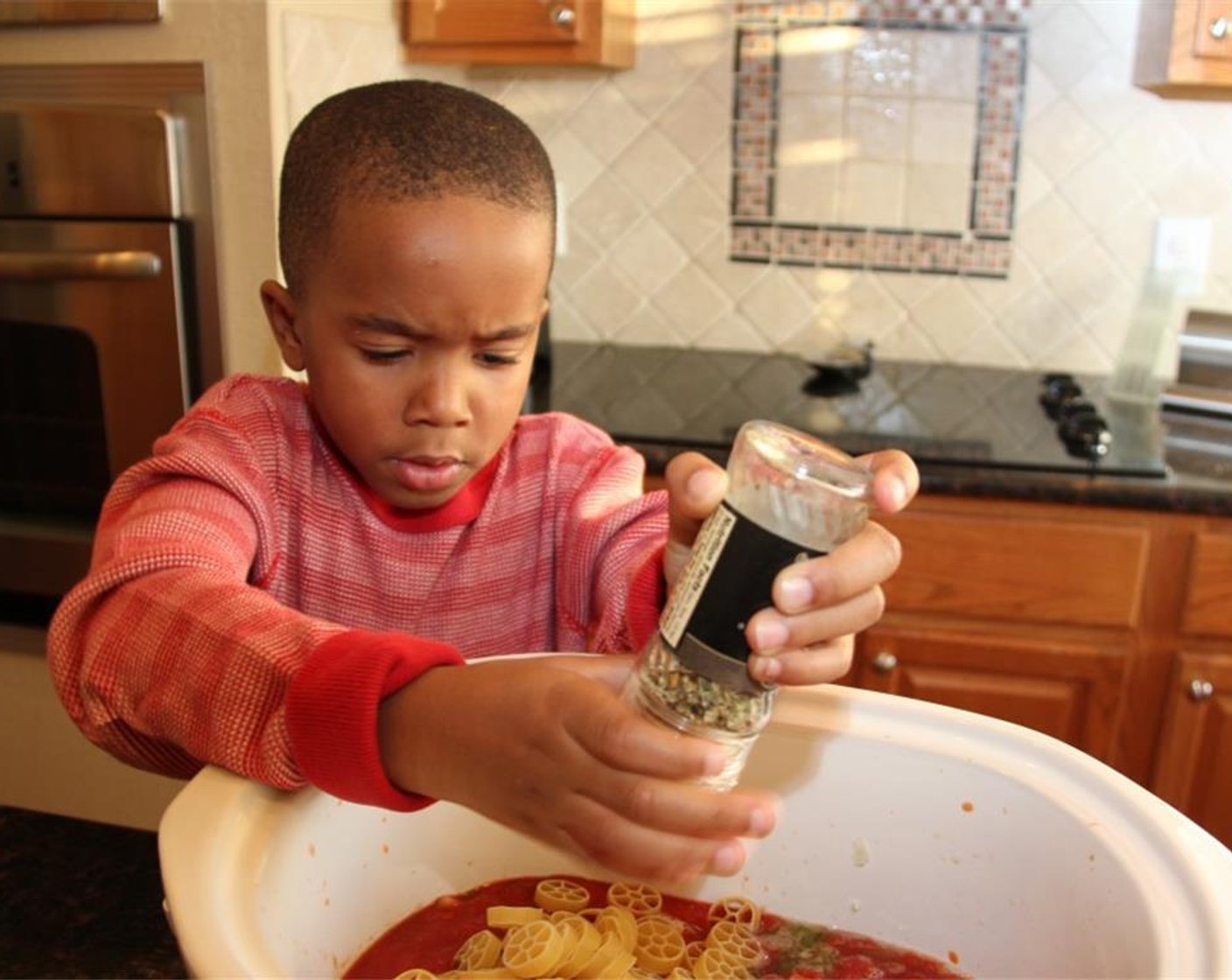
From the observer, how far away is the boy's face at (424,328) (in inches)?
28.5

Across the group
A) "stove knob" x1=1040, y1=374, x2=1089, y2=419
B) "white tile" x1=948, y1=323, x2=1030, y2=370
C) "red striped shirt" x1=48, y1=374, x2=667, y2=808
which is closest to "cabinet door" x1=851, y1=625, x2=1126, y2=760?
"stove knob" x1=1040, y1=374, x2=1089, y2=419

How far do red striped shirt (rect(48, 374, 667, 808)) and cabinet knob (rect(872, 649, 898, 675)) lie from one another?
0.72 m

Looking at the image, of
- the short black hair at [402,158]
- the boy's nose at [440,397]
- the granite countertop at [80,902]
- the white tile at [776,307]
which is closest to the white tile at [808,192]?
the white tile at [776,307]

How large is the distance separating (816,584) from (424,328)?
37cm

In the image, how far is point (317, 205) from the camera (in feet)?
2.52

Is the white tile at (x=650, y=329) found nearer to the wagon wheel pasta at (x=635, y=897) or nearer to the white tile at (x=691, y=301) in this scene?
the white tile at (x=691, y=301)

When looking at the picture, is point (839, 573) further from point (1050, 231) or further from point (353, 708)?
point (1050, 231)

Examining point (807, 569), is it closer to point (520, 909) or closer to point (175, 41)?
point (520, 909)

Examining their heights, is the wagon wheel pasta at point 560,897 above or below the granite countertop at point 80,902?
below

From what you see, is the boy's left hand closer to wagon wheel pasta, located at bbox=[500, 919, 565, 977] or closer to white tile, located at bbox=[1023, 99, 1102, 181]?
wagon wheel pasta, located at bbox=[500, 919, 565, 977]

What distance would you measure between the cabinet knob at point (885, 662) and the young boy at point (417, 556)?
0.71 meters

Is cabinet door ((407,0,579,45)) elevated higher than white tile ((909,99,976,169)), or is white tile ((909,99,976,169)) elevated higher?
cabinet door ((407,0,579,45))

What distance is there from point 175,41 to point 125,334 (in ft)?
1.28

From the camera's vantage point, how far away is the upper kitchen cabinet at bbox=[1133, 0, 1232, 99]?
5.16 ft
